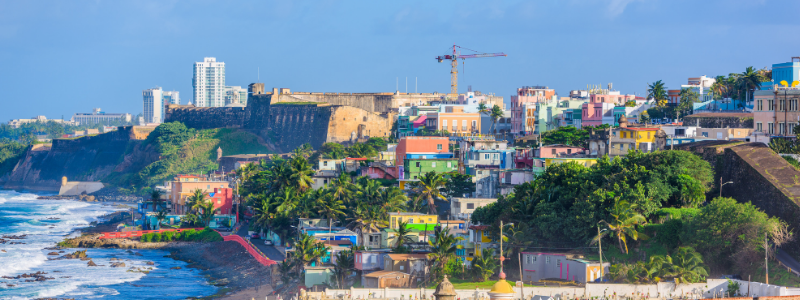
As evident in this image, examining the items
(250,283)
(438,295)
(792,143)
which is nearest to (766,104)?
(792,143)

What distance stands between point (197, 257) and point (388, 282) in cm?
2552

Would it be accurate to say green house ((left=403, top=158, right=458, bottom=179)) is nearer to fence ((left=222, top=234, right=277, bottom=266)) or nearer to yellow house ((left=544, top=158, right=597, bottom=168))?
yellow house ((left=544, top=158, right=597, bottom=168))

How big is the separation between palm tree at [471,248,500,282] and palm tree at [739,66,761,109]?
27475 mm

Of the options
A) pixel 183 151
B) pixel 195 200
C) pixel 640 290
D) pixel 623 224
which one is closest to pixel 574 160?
pixel 623 224

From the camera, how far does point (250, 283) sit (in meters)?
48.9

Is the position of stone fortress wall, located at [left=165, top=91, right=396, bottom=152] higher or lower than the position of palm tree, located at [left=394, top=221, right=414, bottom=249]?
higher

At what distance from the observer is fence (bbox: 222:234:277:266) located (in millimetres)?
50912

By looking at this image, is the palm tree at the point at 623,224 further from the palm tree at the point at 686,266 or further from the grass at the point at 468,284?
the grass at the point at 468,284

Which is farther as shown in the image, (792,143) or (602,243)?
(792,143)

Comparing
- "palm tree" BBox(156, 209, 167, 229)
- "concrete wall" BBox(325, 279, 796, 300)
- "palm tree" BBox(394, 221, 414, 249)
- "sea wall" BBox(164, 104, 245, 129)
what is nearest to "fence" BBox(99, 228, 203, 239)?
"palm tree" BBox(156, 209, 167, 229)

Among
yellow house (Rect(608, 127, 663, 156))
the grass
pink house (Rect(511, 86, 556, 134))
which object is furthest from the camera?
pink house (Rect(511, 86, 556, 134))

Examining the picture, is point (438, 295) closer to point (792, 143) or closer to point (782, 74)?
point (792, 143)

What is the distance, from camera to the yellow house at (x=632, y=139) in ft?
171

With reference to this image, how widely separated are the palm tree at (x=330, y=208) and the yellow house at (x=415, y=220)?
Answer: 4.77 m
